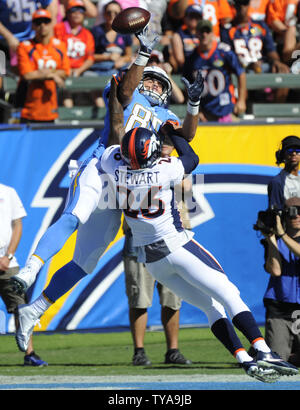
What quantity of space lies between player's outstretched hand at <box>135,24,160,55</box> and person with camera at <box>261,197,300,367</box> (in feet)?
6.33

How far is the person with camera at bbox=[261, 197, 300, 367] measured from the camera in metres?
6.10

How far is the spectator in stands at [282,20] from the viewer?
955 cm

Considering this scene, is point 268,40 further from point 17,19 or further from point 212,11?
point 17,19

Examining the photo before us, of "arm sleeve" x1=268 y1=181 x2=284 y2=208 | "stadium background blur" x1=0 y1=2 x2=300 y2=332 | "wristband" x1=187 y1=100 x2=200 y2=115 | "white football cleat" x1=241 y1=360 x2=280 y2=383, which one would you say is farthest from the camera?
"stadium background blur" x1=0 y1=2 x2=300 y2=332

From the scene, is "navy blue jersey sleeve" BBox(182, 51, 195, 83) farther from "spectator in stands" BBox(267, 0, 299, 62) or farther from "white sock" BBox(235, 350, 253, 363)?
"white sock" BBox(235, 350, 253, 363)

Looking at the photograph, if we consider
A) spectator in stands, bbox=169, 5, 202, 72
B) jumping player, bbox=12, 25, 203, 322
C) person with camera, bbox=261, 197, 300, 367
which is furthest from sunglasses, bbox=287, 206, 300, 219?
spectator in stands, bbox=169, 5, 202, 72

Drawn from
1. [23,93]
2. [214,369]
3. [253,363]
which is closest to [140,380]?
[214,369]

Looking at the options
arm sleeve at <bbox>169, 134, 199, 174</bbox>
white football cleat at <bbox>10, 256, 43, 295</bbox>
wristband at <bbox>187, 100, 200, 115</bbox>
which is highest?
wristband at <bbox>187, 100, 200, 115</bbox>

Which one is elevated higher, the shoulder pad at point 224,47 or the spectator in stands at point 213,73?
the shoulder pad at point 224,47

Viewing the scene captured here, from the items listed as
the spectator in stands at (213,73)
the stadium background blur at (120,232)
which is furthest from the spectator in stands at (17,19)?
the spectator in stands at (213,73)

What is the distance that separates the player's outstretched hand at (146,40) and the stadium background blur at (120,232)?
9.45 ft

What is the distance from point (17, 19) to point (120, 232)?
3.04 m

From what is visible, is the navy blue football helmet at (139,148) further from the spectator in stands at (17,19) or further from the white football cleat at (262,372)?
the spectator in stands at (17,19)

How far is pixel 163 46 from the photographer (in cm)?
910
